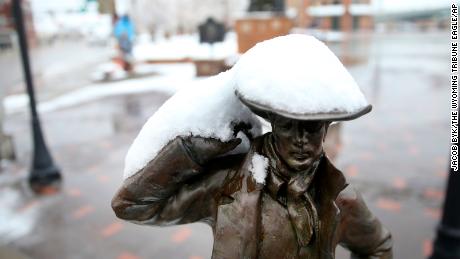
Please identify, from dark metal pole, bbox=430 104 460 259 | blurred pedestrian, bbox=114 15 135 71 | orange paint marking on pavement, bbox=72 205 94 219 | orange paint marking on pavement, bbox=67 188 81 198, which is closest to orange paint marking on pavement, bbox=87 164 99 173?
orange paint marking on pavement, bbox=67 188 81 198

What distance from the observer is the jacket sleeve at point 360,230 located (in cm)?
119

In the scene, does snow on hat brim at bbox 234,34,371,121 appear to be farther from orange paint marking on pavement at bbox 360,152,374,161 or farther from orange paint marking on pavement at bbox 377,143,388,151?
orange paint marking on pavement at bbox 377,143,388,151

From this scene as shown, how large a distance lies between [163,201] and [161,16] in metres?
33.1

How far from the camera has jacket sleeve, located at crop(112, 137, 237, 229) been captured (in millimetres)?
1101

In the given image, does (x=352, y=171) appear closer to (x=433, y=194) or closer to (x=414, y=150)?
(x=433, y=194)

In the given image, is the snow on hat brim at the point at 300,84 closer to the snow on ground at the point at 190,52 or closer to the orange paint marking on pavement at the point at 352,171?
the orange paint marking on pavement at the point at 352,171

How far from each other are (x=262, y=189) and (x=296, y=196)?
85 millimetres

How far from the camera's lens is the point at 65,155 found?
22.3 ft

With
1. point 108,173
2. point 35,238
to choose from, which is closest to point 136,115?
point 108,173

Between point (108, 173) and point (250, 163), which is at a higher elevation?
point (250, 163)

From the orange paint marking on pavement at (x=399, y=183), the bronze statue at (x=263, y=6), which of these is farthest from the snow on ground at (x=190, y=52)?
the orange paint marking on pavement at (x=399, y=183)

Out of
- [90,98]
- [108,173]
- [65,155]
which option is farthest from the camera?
[90,98]

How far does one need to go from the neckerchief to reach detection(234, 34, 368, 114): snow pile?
182 mm

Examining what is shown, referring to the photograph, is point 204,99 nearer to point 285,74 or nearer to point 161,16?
point 285,74
